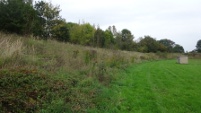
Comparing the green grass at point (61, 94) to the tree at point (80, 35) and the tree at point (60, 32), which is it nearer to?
the tree at point (60, 32)

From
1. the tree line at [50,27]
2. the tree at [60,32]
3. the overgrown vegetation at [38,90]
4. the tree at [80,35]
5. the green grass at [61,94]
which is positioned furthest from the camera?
the tree at [80,35]

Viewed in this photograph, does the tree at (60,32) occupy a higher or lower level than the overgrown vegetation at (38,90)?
higher

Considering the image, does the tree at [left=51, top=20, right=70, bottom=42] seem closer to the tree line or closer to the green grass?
the tree line

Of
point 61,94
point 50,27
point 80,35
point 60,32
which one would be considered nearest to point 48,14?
point 50,27

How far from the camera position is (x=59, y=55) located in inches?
398

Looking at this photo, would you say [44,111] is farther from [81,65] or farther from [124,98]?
[81,65]

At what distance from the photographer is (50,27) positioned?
102 feet

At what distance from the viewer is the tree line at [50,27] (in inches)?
677

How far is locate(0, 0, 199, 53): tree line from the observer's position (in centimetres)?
1719

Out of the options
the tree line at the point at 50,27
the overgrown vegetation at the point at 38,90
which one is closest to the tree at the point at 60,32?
the tree line at the point at 50,27

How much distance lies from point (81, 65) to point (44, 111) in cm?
573

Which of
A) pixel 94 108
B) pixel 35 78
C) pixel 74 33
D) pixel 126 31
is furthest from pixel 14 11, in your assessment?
pixel 126 31

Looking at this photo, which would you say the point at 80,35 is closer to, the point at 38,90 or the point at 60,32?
the point at 60,32

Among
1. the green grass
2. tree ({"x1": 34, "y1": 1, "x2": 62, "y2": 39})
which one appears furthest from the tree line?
the green grass
